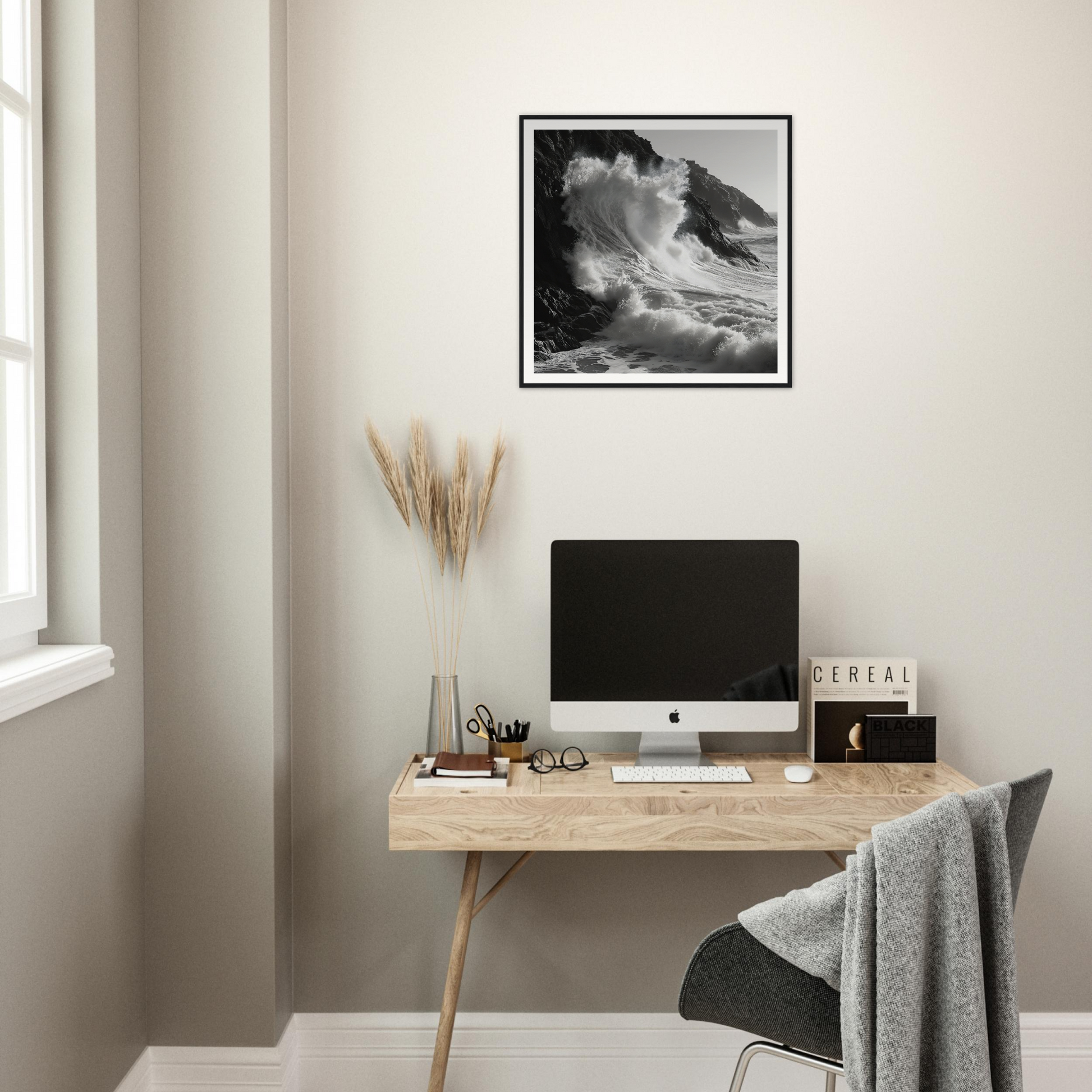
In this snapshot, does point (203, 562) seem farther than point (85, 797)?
Yes

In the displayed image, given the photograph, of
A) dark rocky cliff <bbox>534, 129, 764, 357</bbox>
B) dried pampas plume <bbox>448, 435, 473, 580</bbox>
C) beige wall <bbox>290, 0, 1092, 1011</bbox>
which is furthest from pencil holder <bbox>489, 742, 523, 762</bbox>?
dark rocky cliff <bbox>534, 129, 764, 357</bbox>

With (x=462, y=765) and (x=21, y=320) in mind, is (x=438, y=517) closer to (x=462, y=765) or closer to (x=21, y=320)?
(x=462, y=765)

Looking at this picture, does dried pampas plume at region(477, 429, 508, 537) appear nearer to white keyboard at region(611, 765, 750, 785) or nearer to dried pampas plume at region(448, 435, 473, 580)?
dried pampas plume at region(448, 435, 473, 580)

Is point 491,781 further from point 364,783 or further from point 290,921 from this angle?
point 290,921

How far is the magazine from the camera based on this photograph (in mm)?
2088

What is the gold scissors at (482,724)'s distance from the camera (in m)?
2.09

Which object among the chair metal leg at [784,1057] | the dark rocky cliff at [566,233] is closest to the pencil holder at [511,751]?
the chair metal leg at [784,1057]

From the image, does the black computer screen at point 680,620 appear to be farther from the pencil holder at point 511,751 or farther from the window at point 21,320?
the window at point 21,320

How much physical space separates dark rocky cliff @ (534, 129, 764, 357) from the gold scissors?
859 mm

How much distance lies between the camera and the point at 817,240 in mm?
2199

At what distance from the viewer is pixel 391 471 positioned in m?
2.14

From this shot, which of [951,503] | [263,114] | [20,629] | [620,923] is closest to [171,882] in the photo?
[20,629]

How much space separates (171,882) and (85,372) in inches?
44.2

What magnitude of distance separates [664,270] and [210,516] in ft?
3.90
